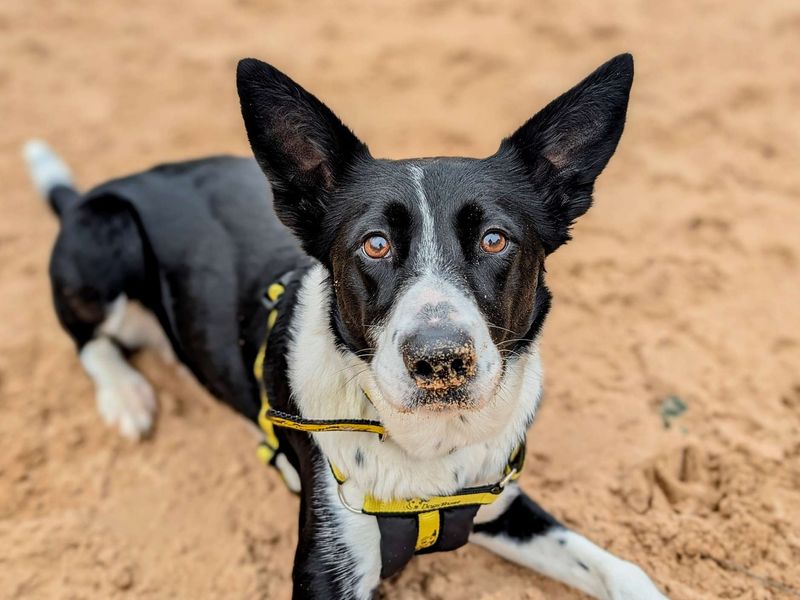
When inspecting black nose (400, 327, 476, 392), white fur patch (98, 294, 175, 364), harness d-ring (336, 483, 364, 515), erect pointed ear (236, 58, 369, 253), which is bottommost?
harness d-ring (336, 483, 364, 515)

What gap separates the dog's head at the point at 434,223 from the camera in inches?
79.1

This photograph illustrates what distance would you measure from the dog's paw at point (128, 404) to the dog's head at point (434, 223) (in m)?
1.46

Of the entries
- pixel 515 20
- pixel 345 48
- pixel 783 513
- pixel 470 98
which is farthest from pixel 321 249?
pixel 515 20

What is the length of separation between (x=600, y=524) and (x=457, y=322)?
1383mm

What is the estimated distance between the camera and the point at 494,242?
2.22 meters

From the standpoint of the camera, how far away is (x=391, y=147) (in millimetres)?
4941

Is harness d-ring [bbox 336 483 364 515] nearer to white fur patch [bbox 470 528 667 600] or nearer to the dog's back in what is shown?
white fur patch [bbox 470 528 667 600]

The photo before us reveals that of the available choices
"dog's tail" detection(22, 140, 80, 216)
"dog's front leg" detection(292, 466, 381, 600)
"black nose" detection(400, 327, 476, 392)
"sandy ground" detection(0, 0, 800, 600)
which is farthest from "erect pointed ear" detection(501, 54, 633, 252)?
"dog's tail" detection(22, 140, 80, 216)

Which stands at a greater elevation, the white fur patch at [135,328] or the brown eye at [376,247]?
the brown eye at [376,247]

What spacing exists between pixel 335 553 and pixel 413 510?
287mm

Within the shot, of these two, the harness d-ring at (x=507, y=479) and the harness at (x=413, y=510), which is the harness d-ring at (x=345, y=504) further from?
the harness d-ring at (x=507, y=479)

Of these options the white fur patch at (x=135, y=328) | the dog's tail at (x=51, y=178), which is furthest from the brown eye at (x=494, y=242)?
the dog's tail at (x=51, y=178)

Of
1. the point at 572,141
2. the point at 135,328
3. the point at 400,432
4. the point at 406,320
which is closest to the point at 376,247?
the point at 406,320

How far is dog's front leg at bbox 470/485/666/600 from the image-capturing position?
8.29 feet
